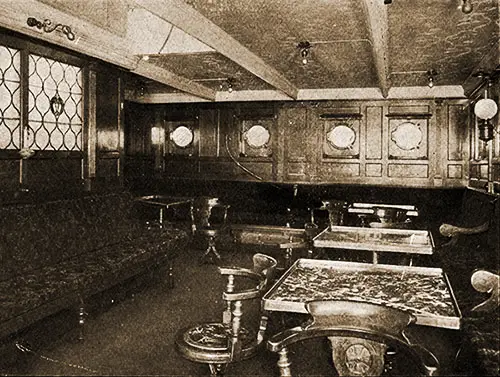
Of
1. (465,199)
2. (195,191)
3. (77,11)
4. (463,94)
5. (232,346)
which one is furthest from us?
(195,191)

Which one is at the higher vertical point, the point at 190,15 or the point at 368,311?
the point at 190,15

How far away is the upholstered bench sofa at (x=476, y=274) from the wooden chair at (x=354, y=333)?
1.10m

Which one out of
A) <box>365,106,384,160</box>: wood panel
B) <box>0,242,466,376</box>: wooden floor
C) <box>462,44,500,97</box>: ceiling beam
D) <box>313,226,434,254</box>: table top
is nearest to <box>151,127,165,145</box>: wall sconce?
<box>365,106,384,160</box>: wood panel

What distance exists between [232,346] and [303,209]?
6.49 meters

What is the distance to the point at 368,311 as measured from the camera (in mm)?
1942

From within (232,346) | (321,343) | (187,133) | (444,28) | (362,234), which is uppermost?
(444,28)

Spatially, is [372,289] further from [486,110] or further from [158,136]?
[158,136]

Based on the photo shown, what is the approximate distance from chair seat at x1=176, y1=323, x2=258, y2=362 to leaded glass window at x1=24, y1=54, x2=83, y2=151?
2899 mm

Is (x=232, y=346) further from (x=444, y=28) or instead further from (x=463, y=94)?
(x=463, y=94)

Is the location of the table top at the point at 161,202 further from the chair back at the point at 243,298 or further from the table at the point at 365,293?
the chair back at the point at 243,298

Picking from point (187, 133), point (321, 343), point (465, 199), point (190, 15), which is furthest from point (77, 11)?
point (465, 199)

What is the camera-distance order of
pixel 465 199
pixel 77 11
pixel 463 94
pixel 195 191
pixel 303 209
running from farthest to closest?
pixel 195 191
pixel 303 209
pixel 463 94
pixel 465 199
pixel 77 11

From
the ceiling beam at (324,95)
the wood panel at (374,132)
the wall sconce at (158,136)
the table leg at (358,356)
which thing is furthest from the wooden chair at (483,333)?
the wall sconce at (158,136)

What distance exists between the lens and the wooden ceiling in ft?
13.9
